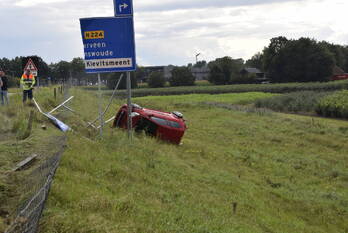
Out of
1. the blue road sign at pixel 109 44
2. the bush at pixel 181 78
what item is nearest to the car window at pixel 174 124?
the blue road sign at pixel 109 44

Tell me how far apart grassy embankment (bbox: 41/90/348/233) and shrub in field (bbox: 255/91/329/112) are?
27.5 m

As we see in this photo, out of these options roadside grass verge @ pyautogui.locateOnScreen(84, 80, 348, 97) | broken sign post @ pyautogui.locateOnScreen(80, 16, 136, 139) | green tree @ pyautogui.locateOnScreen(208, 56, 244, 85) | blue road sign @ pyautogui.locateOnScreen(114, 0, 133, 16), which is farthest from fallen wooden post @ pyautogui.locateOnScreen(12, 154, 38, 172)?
green tree @ pyautogui.locateOnScreen(208, 56, 244, 85)

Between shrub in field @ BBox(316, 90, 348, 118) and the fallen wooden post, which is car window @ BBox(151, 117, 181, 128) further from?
shrub in field @ BBox(316, 90, 348, 118)

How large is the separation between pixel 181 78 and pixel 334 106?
50.1 meters

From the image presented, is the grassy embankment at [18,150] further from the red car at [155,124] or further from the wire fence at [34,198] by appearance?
the red car at [155,124]

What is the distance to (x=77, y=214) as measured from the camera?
5.18 metres

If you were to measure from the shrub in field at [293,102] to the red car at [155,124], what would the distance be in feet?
112

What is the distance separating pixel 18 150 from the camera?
25.0 ft

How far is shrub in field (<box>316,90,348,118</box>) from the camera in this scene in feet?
134

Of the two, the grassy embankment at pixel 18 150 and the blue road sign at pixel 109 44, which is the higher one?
the blue road sign at pixel 109 44

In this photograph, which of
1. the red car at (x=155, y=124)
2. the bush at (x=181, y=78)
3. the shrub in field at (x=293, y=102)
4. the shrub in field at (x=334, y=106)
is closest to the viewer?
the red car at (x=155, y=124)

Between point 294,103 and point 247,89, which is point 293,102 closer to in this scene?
point 294,103

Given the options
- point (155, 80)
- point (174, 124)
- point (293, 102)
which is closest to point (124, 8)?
point (174, 124)

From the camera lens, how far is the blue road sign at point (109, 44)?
37.5 feet
